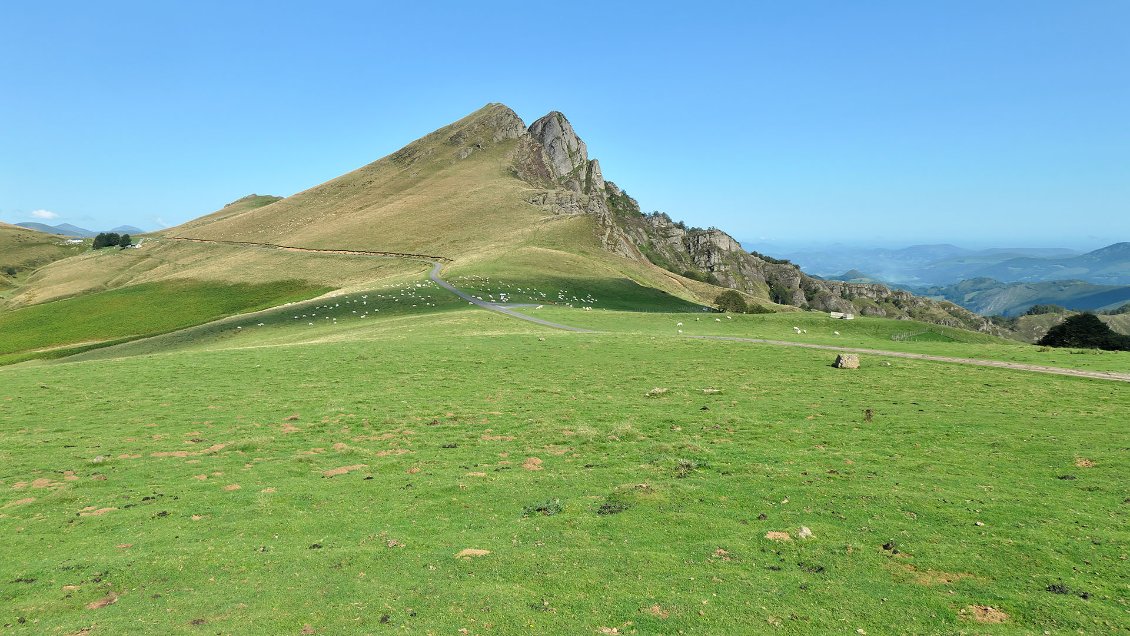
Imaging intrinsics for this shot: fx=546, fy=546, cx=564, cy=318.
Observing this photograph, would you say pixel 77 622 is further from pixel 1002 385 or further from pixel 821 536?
pixel 1002 385

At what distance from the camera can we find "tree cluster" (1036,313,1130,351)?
173ft

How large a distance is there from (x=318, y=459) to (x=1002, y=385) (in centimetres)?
3552

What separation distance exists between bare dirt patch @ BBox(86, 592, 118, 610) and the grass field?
0.09 meters

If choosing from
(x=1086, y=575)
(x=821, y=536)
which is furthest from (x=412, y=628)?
(x=1086, y=575)

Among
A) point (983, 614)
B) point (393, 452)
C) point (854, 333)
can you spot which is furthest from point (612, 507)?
point (854, 333)

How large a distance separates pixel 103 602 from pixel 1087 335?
244ft

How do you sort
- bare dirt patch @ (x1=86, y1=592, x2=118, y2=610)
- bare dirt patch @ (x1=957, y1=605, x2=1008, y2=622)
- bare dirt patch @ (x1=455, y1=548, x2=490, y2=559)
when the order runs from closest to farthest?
bare dirt patch @ (x1=957, y1=605, x2=1008, y2=622) → bare dirt patch @ (x1=86, y1=592, x2=118, y2=610) → bare dirt patch @ (x1=455, y1=548, x2=490, y2=559)

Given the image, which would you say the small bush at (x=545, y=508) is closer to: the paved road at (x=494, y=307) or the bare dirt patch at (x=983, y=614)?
the bare dirt patch at (x=983, y=614)

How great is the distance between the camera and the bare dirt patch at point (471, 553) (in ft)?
46.4

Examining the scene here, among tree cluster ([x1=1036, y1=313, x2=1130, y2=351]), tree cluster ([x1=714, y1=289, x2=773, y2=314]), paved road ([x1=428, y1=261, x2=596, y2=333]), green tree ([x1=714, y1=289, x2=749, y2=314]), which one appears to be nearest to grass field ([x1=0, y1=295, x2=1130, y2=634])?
paved road ([x1=428, y1=261, x2=596, y2=333])

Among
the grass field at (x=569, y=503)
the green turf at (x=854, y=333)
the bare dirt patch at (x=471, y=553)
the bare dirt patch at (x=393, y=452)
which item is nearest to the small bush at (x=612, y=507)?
the grass field at (x=569, y=503)

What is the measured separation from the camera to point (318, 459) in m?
22.0

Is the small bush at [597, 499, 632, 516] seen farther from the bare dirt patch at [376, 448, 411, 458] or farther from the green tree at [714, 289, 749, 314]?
the green tree at [714, 289, 749, 314]

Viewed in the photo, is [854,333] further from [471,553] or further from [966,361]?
[471,553]
